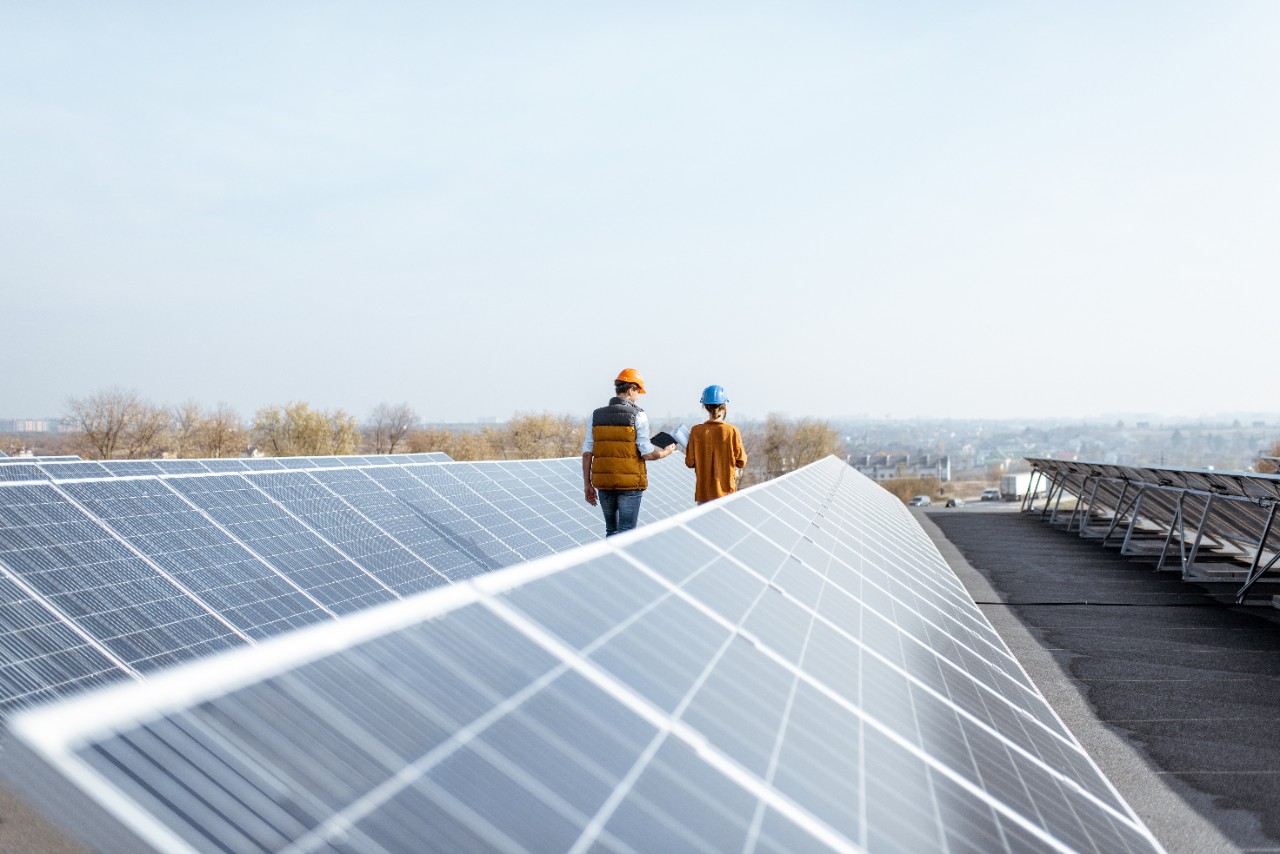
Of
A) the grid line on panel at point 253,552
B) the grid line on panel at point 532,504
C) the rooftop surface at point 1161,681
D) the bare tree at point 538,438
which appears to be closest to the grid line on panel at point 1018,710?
the rooftop surface at point 1161,681

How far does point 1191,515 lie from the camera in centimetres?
1989

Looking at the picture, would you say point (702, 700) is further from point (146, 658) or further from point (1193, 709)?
point (1193, 709)

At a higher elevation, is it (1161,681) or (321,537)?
(321,537)

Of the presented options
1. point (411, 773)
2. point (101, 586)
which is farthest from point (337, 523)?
point (411, 773)

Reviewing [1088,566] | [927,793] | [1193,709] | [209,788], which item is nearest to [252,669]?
[209,788]

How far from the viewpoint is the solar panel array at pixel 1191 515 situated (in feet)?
51.0

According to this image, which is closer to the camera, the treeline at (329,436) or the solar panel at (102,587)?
the solar panel at (102,587)

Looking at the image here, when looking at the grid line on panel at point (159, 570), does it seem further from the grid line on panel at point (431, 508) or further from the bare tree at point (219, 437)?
the bare tree at point (219, 437)

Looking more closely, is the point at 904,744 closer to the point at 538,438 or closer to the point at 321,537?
the point at 321,537

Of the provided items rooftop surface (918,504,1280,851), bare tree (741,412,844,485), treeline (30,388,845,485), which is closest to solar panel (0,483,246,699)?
rooftop surface (918,504,1280,851)

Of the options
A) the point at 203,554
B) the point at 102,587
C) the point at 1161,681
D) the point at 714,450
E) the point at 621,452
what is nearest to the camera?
the point at 102,587

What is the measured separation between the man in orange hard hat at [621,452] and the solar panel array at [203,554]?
278 centimetres

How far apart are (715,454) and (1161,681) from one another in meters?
4.91

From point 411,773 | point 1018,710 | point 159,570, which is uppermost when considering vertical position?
point 411,773
